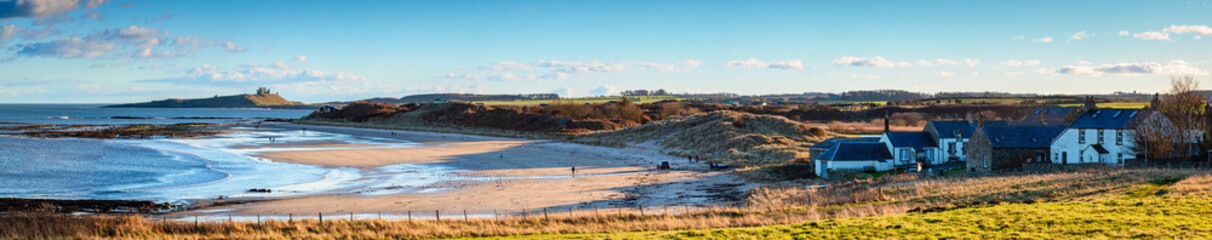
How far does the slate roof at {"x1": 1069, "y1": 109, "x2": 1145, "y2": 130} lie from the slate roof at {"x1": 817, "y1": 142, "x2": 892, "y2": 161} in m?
11.0

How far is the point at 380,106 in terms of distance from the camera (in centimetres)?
17588

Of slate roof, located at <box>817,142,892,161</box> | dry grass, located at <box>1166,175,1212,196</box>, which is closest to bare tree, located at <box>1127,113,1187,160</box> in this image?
slate roof, located at <box>817,142,892,161</box>

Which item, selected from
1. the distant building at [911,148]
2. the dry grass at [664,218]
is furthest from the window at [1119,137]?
the dry grass at [664,218]

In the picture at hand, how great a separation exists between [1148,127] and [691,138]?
38.8 m

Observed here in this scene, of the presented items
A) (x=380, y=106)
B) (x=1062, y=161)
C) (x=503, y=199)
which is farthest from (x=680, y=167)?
(x=380, y=106)

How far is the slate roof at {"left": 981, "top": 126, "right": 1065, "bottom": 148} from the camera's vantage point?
45.7 meters

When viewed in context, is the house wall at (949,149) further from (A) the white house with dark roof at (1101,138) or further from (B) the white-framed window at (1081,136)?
(B) the white-framed window at (1081,136)

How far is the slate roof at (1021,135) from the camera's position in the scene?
150ft

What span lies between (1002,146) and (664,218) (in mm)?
29487

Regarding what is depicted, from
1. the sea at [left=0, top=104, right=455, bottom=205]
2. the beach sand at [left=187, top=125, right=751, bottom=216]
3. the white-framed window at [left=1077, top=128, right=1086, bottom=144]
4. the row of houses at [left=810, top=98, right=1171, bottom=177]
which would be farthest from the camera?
the white-framed window at [left=1077, top=128, right=1086, bottom=144]

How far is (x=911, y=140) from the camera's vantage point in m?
48.9

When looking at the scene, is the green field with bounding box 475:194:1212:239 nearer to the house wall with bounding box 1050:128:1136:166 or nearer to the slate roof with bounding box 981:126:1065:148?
the slate roof with bounding box 981:126:1065:148

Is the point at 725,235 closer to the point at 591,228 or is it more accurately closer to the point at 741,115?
the point at 591,228

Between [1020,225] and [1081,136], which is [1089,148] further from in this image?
[1020,225]
